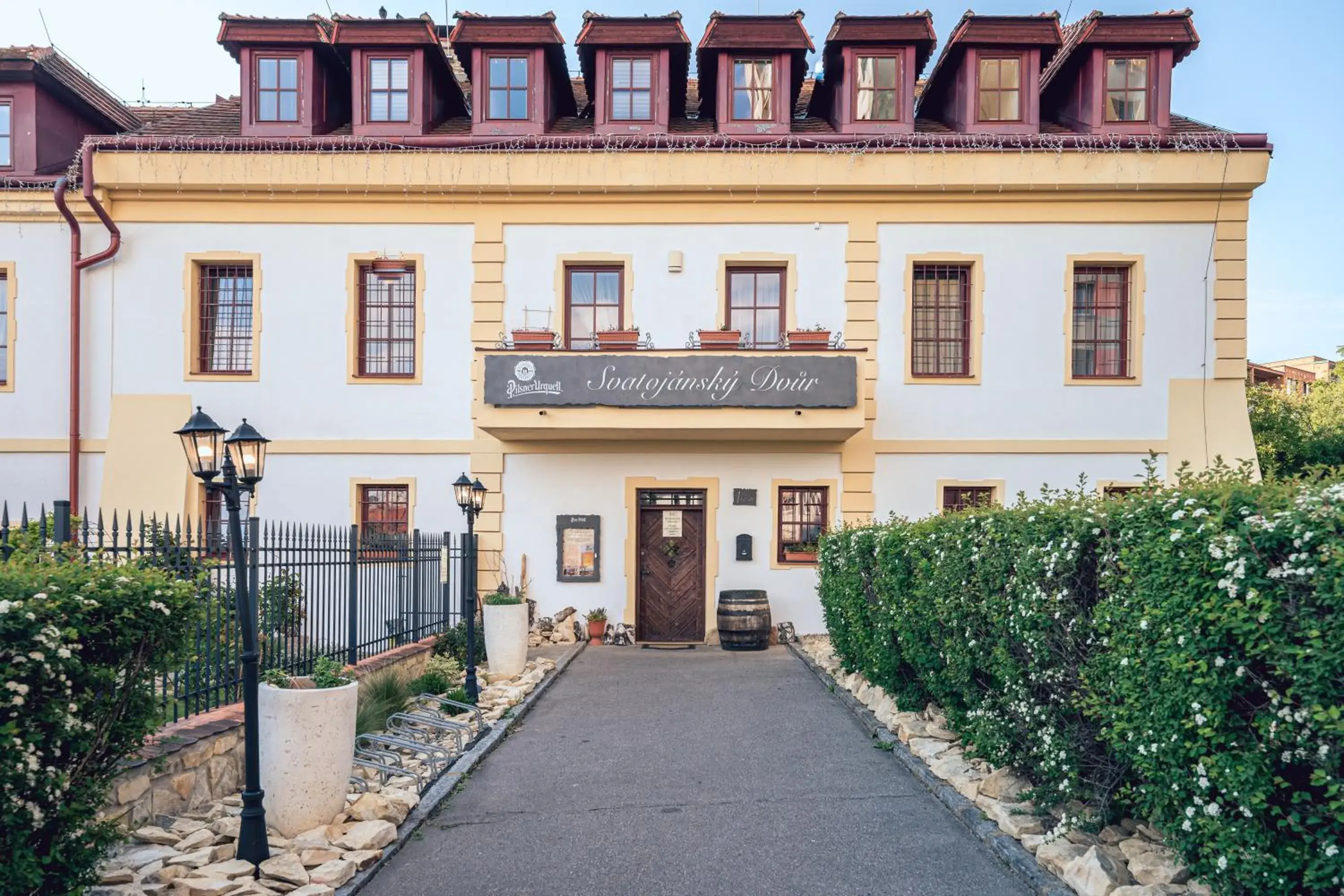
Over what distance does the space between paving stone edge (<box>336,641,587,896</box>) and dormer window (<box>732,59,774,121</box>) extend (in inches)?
423

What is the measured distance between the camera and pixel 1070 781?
17.1 feet

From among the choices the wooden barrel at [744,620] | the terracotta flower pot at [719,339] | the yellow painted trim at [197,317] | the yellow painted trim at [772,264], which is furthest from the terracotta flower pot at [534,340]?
the wooden barrel at [744,620]

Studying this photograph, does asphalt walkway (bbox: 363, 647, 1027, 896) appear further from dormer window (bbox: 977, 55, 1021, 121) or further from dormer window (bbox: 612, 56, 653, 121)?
dormer window (bbox: 977, 55, 1021, 121)

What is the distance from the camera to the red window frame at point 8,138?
51.6ft

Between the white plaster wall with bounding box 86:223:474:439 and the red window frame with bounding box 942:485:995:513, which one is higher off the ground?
the white plaster wall with bounding box 86:223:474:439

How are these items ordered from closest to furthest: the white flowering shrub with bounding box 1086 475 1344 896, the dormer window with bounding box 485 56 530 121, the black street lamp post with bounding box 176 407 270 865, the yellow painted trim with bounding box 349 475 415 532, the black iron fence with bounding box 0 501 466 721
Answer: the white flowering shrub with bounding box 1086 475 1344 896
the black street lamp post with bounding box 176 407 270 865
the black iron fence with bounding box 0 501 466 721
the yellow painted trim with bounding box 349 475 415 532
the dormer window with bounding box 485 56 530 121

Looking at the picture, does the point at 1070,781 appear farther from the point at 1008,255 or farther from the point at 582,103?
the point at 582,103

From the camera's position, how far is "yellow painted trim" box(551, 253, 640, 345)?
15.8 m

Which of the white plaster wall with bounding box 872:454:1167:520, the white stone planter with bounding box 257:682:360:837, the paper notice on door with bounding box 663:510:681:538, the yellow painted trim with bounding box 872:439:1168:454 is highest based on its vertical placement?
the yellow painted trim with bounding box 872:439:1168:454

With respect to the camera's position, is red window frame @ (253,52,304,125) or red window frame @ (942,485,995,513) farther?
red window frame @ (253,52,304,125)

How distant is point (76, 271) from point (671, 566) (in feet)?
37.3

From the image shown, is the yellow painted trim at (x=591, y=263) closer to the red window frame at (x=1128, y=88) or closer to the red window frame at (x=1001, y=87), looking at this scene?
the red window frame at (x=1001, y=87)

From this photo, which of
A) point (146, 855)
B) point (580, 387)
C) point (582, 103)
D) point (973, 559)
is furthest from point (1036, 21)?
point (146, 855)

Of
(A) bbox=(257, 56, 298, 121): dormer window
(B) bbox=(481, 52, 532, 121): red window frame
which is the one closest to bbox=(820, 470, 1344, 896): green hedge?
(B) bbox=(481, 52, 532, 121): red window frame
